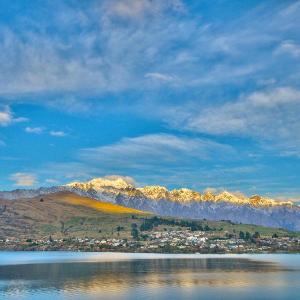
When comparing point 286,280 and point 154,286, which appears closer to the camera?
point 154,286

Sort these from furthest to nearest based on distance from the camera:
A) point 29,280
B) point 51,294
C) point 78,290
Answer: point 29,280, point 78,290, point 51,294

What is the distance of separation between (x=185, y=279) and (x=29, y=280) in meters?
57.8

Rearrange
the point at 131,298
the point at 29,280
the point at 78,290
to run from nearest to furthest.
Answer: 1. the point at 131,298
2. the point at 78,290
3. the point at 29,280

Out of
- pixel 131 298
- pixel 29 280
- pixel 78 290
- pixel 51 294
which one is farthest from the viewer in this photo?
pixel 29 280

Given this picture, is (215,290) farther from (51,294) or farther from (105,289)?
(51,294)

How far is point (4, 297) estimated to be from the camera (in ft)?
477

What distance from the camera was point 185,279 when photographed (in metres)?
195

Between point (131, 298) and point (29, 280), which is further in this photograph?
point (29, 280)

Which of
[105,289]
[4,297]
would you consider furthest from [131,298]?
[4,297]

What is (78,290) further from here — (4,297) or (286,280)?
(286,280)

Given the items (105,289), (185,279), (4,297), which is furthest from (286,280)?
(4,297)

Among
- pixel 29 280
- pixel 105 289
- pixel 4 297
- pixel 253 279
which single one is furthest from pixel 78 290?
pixel 253 279

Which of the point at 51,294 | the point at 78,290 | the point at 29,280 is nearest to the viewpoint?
the point at 51,294

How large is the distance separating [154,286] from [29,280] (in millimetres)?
50969
